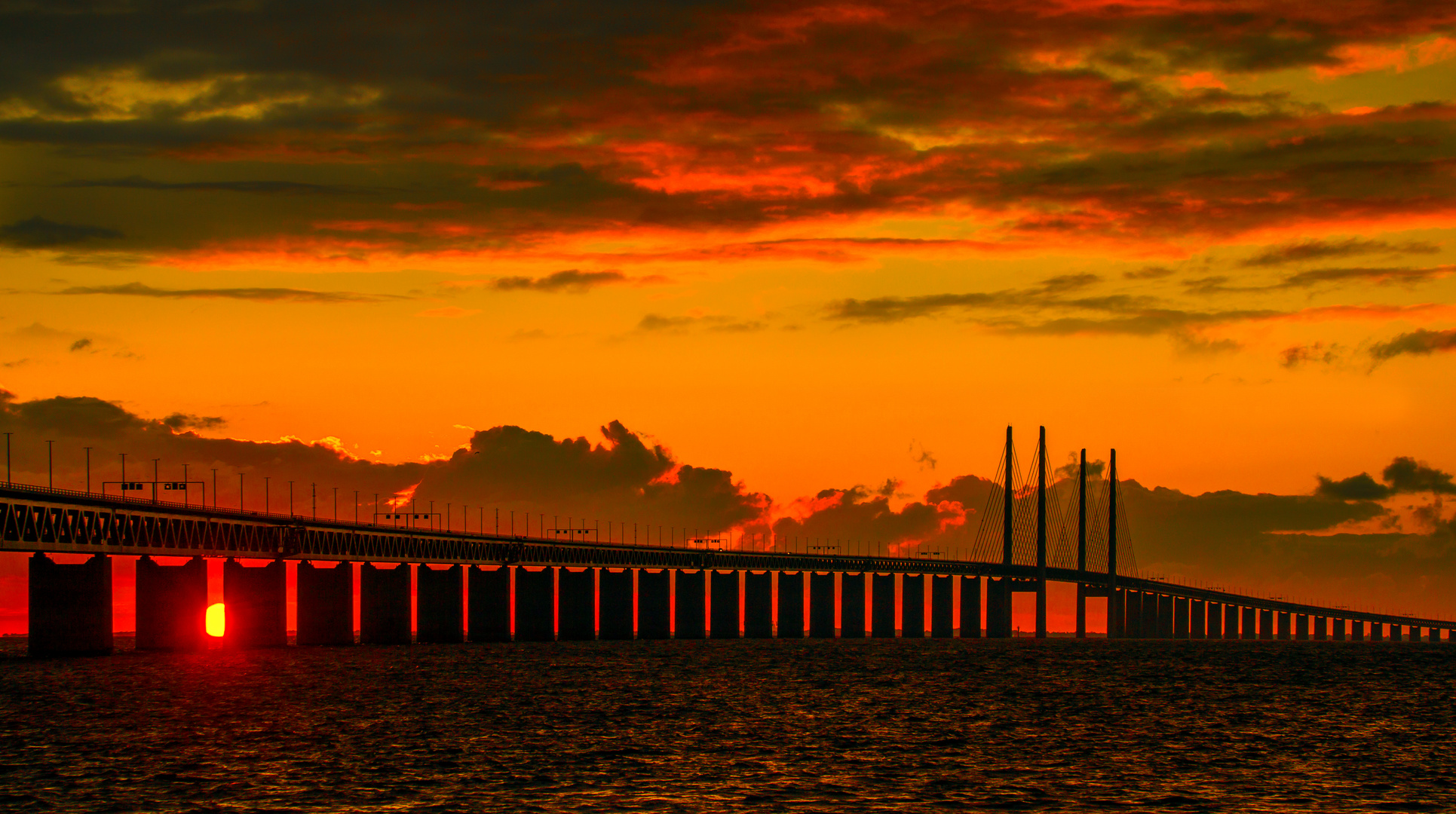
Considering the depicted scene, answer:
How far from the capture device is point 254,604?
548ft

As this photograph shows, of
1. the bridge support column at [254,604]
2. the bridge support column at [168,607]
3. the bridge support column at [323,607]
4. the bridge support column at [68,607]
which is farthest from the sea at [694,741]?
the bridge support column at [323,607]

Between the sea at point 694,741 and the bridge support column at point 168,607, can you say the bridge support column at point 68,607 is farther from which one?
the bridge support column at point 168,607

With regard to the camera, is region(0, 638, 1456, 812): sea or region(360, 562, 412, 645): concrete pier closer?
region(0, 638, 1456, 812): sea

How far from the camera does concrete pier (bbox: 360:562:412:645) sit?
7520 inches

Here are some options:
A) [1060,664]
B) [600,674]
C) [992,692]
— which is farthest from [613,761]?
[1060,664]

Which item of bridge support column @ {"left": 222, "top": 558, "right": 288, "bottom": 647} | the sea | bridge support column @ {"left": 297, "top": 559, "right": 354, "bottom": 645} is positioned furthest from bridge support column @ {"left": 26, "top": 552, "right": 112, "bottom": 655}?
bridge support column @ {"left": 297, "top": 559, "right": 354, "bottom": 645}

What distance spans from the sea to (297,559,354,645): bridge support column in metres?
38.6

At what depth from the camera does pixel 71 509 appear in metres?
136

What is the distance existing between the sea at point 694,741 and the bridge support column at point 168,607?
44.8 feet

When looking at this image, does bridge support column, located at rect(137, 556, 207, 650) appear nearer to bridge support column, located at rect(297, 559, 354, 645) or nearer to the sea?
the sea

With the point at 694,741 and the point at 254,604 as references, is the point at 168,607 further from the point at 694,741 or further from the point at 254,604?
the point at 694,741

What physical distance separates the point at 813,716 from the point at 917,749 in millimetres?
18280

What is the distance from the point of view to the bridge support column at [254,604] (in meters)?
166

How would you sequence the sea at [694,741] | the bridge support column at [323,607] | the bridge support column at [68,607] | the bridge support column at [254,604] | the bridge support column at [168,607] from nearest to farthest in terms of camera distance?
the sea at [694,741]
the bridge support column at [68,607]
the bridge support column at [168,607]
the bridge support column at [254,604]
the bridge support column at [323,607]
